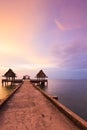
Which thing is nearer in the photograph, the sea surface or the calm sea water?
the calm sea water

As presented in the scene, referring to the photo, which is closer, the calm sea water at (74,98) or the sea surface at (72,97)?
the calm sea water at (74,98)

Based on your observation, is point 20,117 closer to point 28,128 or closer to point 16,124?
point 16,124

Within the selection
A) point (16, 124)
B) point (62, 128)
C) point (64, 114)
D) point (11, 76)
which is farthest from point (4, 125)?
point (11, 76)

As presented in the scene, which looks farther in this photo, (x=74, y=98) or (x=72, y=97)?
(x=72, y=97)

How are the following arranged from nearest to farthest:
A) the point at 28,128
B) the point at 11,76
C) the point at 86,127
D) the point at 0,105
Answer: the point at 86,127 → the point at 28,128 → the point at 0,105 → the point at 11,76

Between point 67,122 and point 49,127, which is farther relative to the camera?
point 67,122

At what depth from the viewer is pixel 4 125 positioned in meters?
4.14

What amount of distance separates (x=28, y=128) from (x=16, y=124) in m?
0.47

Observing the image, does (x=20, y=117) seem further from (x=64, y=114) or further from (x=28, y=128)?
(x=64, y=114)

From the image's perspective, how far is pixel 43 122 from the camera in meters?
4.34

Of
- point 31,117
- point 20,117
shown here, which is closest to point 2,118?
point 20,117

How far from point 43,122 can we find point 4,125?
1.08 meters

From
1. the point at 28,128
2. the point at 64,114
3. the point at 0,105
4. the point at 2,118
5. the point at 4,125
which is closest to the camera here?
the point at 28,128

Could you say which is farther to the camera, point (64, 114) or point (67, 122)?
point (64, 114)
